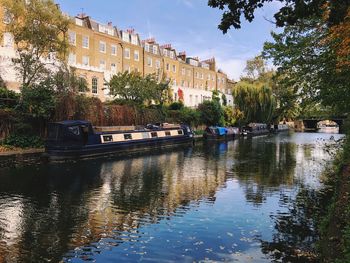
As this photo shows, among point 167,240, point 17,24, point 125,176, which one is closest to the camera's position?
point 167,240

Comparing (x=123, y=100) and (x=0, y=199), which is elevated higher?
(x=123, y=100)

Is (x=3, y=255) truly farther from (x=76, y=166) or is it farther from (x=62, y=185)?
(x=76, y=166)

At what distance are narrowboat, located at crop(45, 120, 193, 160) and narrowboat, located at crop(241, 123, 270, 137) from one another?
2538cm

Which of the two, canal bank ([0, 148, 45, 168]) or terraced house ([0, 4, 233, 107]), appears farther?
terraced house ([0, 4, 233, 107])

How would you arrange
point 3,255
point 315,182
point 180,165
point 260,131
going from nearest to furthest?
point 3,255, point 315,182, point 180,165, point 260,131

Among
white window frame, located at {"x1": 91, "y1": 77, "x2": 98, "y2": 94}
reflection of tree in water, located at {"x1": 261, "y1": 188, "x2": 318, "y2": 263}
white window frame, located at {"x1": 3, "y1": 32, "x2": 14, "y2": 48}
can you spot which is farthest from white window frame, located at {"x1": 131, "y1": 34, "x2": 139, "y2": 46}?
reflection of tree in water, located at {"x1": 261, "y1": 188, "x2": 318, "y2": 263}

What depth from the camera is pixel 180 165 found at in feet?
76.0

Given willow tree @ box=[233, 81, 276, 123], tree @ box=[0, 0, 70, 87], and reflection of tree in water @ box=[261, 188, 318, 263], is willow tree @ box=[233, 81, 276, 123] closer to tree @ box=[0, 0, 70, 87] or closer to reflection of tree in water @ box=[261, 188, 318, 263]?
tree @ box=[0, 0, 70, 87]

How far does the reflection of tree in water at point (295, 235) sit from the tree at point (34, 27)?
2208cm

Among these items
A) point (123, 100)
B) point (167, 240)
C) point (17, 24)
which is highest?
point (17, 24)

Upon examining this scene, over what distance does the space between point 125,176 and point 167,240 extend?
32.4 ft

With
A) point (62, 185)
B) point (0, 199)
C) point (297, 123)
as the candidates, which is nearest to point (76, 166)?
point (62, 185)

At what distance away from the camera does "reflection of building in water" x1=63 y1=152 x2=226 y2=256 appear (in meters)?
10.3

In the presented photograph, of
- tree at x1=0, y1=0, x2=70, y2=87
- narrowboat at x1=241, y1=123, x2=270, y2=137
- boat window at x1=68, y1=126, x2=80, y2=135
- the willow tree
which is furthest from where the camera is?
the willow tree
